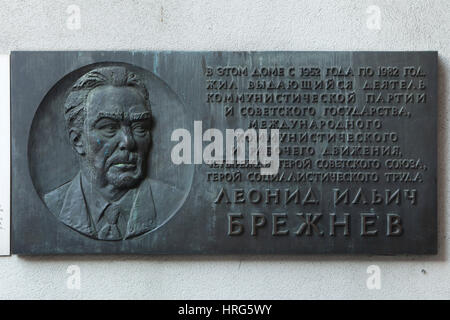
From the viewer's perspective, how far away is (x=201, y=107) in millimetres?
3588

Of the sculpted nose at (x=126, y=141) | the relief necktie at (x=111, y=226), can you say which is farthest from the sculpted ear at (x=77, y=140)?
the relief necktie at (x=111, y=226)

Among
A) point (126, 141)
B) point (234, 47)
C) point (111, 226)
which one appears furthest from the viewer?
point (234, 47)

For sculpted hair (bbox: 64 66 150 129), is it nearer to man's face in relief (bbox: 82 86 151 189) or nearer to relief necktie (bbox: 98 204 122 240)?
man's face in relief (bbox: 82 86 151 189)

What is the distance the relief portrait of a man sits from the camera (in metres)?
3.52

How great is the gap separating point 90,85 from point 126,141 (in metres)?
0.51

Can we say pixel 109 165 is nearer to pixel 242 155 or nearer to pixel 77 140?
pixel 77 140

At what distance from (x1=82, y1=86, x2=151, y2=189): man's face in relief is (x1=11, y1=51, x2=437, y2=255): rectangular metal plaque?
12 millimetres

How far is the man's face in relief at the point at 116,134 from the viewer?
138 inches

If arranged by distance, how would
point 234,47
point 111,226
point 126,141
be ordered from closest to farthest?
point 126,141 → point 111,226 → point 234,47

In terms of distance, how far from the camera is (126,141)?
3.48 m

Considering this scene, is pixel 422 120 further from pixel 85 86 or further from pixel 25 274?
pixel 25 274
